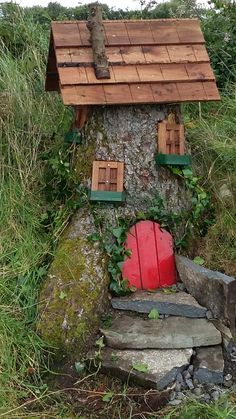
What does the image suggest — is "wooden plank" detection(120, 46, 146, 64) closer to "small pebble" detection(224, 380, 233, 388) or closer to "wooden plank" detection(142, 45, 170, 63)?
"wooden plank" detection(142, 45, 170, 63)

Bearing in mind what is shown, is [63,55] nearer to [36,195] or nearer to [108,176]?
[108,176]

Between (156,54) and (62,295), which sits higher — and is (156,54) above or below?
above

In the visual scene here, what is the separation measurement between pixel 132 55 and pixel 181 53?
32cm

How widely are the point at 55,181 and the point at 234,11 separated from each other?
11.9ft

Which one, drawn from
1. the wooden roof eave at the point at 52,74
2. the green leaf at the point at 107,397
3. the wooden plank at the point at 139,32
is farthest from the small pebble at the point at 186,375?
the wooden roof eave at the point at 52,74

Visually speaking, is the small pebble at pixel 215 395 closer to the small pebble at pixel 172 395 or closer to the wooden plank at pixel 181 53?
the small pebble at pixel 172 395

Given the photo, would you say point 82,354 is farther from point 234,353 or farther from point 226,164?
point 226,164

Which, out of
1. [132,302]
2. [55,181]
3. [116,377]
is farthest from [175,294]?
[55,181]

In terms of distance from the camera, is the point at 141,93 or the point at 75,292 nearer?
the point at 75,292

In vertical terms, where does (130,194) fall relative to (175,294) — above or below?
above

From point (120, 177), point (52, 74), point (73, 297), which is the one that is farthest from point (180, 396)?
point (52, 74)

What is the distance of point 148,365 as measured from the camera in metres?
3.36

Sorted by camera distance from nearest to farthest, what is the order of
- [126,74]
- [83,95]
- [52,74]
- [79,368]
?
1. [79,368]
2. [83,95]
3. [126,74]
4. [52,74]

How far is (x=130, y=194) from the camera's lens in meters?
4.02
